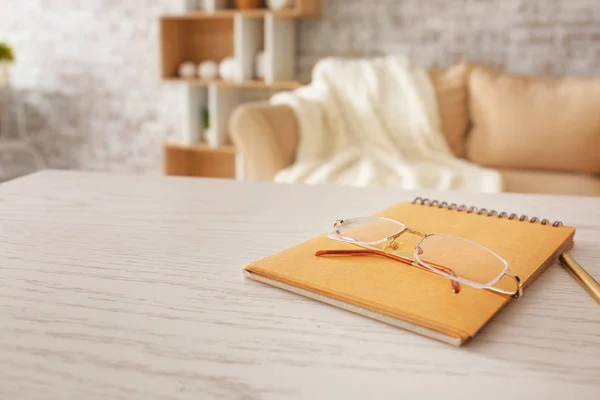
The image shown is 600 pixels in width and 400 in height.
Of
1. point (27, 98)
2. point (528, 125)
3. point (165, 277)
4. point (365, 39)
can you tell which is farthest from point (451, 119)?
point (27, 98)

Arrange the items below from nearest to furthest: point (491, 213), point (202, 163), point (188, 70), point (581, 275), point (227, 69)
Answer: point (581, 275) → point (491, 213) → point (227, 69) → point (188, 70) → point (202, 163)

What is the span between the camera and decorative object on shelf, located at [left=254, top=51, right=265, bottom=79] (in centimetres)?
296

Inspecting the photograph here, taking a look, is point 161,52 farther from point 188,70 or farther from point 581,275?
point 581,275

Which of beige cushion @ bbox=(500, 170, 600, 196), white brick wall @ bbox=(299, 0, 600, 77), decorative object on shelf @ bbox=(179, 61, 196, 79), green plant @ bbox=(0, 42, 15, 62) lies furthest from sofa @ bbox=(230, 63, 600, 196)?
green plant @ bbox=(0, 42, 15, 62)

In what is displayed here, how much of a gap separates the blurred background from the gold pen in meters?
2.33

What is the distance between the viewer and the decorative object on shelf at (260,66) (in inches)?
117

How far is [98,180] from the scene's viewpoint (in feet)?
3.28

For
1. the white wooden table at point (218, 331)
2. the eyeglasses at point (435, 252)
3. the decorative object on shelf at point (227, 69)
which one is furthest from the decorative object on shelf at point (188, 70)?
the eyeglasses at point (435, 252)

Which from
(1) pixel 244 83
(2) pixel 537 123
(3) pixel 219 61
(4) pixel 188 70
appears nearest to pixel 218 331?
(2) pixel 537 123

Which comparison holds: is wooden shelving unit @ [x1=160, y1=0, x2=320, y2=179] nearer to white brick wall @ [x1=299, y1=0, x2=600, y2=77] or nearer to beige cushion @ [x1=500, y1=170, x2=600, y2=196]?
white brick wall @ [x1=299, y1=0, x2=600, y2=77]

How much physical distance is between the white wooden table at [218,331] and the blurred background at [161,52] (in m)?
2.19

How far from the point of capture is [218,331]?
448 mm

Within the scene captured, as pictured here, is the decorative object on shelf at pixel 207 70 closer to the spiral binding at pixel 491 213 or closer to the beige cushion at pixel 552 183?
the beige cushion at pixel 552 183

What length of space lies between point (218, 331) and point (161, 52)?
113 inches
